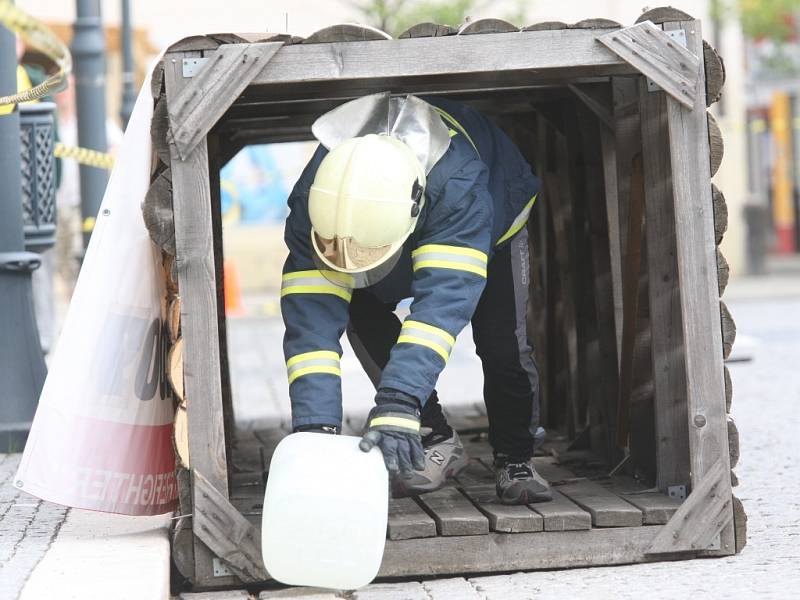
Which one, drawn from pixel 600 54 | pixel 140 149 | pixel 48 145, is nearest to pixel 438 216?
pixel 600 54

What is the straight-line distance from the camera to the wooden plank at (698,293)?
438cm

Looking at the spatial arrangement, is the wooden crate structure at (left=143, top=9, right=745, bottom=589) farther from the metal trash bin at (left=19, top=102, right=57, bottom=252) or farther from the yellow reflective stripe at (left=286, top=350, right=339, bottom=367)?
the metal trash bin at (left=19, top=102, right=57, bottom=252)

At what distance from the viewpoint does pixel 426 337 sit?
413cm

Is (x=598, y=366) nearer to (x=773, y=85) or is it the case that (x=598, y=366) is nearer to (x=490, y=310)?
(x=490, y=310)

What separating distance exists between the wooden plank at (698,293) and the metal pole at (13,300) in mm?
3341

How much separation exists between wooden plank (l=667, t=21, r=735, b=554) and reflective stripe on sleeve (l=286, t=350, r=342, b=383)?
107cm

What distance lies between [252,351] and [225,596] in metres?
8.43

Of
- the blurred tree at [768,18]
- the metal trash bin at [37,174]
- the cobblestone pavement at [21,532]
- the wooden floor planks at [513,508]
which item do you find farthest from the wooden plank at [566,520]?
the blurred tree at [768,18]

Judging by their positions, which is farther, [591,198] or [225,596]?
[591,198]

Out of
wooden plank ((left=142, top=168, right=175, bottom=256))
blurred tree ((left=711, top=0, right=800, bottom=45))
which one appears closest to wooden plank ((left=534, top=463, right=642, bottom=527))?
wooden plank ((left=142, top=168, right=175, bottom=256))

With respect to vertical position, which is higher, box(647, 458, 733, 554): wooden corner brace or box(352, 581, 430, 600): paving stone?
box(647, 458, 733, 554): wooden corner brace

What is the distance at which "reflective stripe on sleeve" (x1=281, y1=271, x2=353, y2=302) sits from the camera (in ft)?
14.4

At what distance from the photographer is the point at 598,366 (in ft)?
19.1

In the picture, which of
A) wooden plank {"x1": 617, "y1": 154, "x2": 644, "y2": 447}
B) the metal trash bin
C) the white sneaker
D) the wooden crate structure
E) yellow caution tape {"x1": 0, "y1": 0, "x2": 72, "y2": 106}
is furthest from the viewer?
the metal trash bin
